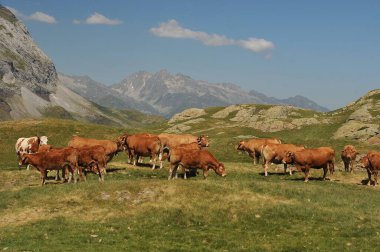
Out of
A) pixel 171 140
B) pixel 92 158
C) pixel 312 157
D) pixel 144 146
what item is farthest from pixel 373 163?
pixel 92 158

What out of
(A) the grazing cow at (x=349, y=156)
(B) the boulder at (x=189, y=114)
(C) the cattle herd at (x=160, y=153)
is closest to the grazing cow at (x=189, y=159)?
(C) the cattle herd at (x=160, y=153)

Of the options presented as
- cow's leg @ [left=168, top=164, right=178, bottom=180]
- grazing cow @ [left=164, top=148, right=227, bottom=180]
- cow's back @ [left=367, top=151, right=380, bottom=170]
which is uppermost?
cow's back @ [left=367, top=151, right=380, bottom=170]

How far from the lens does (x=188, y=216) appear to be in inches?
1057

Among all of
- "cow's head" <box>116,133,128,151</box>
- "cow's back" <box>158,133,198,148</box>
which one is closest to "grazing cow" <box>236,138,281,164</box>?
"cow's back" <box>158,133,198,148</box>

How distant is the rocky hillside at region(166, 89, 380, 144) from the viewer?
8559cm

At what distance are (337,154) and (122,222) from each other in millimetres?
39662

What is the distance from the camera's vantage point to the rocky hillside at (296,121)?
3370 inches

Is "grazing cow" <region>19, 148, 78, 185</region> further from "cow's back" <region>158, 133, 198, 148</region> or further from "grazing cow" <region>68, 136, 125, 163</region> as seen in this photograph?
"cow's back" <region>158, 133, 198, 148</region>

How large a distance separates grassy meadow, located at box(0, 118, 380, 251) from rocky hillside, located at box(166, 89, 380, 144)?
4633 centimetres

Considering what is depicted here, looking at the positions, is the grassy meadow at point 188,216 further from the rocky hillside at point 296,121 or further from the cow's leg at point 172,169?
the rocky hillside at point 296,121

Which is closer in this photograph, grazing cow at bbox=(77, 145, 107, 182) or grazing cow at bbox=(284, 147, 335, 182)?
grazing cow at bbox=(77, 145, 107, 182)

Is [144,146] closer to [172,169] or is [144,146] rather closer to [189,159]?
[172,169]

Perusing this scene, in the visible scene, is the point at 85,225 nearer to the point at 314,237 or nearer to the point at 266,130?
the point at 314,237

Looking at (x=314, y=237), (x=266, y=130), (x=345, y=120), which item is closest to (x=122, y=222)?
(x=314, y=237)
